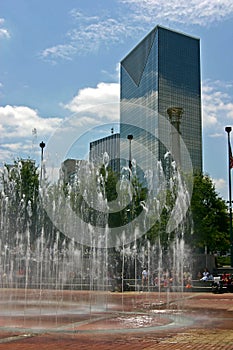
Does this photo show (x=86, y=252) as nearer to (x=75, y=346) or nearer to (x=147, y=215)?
(x=147, y=215)

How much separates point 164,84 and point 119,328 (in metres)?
68.7

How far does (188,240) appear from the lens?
125 feet

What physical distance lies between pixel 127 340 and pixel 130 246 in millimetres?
30267

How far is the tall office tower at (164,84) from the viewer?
211 ft

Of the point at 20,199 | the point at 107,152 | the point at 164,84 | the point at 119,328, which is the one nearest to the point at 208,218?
the point at 107,152

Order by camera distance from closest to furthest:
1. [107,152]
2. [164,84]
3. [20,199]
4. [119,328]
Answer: [119,328] → [20,199] → [107,152] → [164,84]

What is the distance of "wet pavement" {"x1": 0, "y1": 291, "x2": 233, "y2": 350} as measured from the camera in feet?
29.6

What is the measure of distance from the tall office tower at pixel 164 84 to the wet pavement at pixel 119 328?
151 ft

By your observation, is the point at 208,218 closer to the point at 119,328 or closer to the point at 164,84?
the point at 119,328

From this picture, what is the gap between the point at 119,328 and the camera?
36.8 ft

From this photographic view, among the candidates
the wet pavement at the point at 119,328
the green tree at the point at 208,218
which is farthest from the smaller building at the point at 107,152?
the wet pavement at the point at 119,328

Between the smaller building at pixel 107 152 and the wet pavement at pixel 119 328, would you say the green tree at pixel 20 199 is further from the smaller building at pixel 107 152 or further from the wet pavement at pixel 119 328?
the wet pavement at pixel 119 328

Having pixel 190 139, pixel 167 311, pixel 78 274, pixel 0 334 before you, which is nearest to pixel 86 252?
pixel 78 274

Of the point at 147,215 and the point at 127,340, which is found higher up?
the point at 147,215
